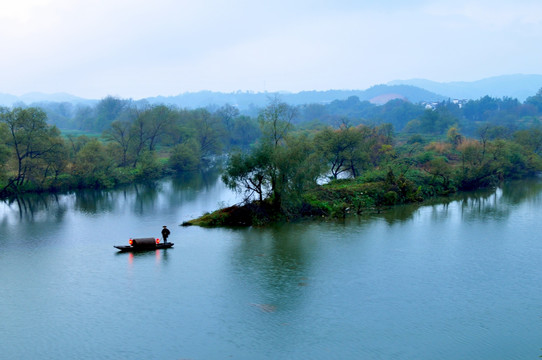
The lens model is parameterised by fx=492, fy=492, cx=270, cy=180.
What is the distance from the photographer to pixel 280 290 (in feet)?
60.1

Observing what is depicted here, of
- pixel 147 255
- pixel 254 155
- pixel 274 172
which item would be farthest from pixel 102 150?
pixel 147 255

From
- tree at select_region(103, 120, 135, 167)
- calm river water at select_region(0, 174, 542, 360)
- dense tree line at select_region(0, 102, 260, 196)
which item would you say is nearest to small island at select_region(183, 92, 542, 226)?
calm river water at select_region(0, 174, 542, 360)

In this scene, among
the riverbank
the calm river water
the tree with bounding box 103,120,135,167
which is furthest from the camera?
the tree with bounding box 103,120,135,167

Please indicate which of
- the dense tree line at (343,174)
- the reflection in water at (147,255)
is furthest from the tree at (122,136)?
the reflection in water at (147,255)

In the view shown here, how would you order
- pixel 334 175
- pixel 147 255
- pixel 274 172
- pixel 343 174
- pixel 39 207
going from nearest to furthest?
pixel 147 255 → pixel 274 172 → pixel 39 207 → pixel 334 175 → pixel 343 174

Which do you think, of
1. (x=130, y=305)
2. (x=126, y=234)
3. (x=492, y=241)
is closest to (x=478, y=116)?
(x=492, y=241)

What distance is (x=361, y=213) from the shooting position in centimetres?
3131

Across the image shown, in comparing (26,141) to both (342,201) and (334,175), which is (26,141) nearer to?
(334,175)

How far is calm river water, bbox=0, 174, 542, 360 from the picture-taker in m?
14.5

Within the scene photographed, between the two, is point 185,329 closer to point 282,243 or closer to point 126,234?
point 282,243

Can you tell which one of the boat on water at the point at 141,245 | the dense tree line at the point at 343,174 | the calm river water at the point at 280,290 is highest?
the dense tree line at the point at 343,174

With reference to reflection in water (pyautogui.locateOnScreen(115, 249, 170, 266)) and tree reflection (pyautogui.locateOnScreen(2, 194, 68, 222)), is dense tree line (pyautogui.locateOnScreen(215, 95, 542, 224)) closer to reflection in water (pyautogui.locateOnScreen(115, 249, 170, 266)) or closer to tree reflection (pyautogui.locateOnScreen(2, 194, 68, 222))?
reflection in water (pyautogui.locateOnScreen(115, 249, 170, 266))

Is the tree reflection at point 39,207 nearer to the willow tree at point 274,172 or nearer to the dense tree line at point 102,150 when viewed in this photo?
the dense tree line at point 102,150

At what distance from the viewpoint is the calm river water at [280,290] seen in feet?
47.6
